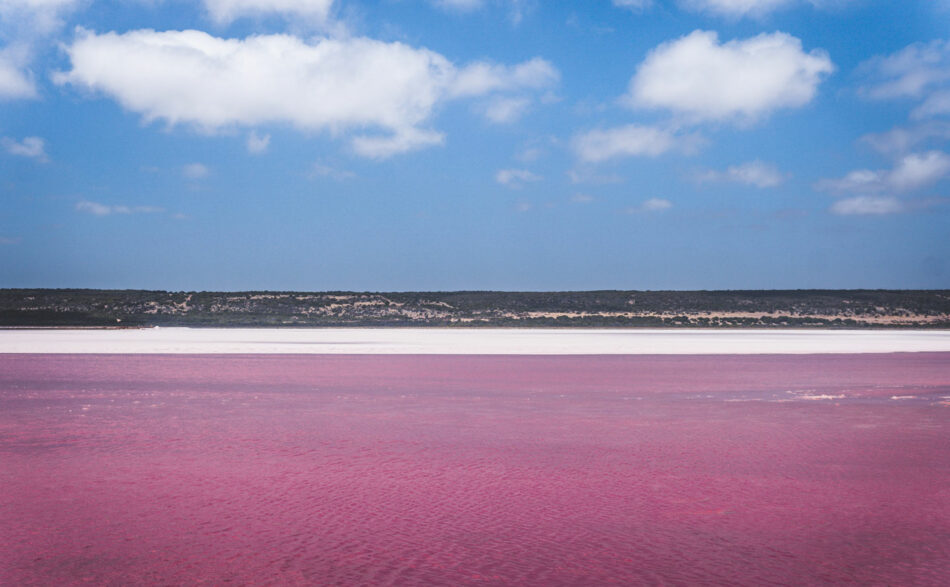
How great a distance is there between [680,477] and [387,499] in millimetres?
2887

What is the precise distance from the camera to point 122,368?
20.6 m

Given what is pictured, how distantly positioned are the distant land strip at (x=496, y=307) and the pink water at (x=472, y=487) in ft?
176

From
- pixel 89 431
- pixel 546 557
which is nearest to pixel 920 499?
pixel 546 557

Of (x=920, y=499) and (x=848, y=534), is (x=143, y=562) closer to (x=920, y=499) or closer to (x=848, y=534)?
(x=848, y=534)

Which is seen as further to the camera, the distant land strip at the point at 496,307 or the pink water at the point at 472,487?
the distant land strip at the point at 496,307

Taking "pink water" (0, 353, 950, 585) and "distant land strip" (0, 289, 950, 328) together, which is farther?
"distant land strip" (0, 289, 950, 328)

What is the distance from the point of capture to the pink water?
539cm

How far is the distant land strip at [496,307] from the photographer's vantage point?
Answer: 72.8 meters

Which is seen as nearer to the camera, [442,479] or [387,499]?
[387,499]

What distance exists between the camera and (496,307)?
92062 millimetres

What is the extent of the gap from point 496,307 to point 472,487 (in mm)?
84535

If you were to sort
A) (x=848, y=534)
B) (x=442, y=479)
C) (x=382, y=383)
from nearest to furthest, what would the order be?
(x=848, y=534), (x=442, y=479), (x=382, y=383)

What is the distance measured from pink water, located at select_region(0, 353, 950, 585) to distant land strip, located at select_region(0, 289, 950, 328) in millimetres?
53730

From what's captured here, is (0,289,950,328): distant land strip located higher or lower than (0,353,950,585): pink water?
higher
